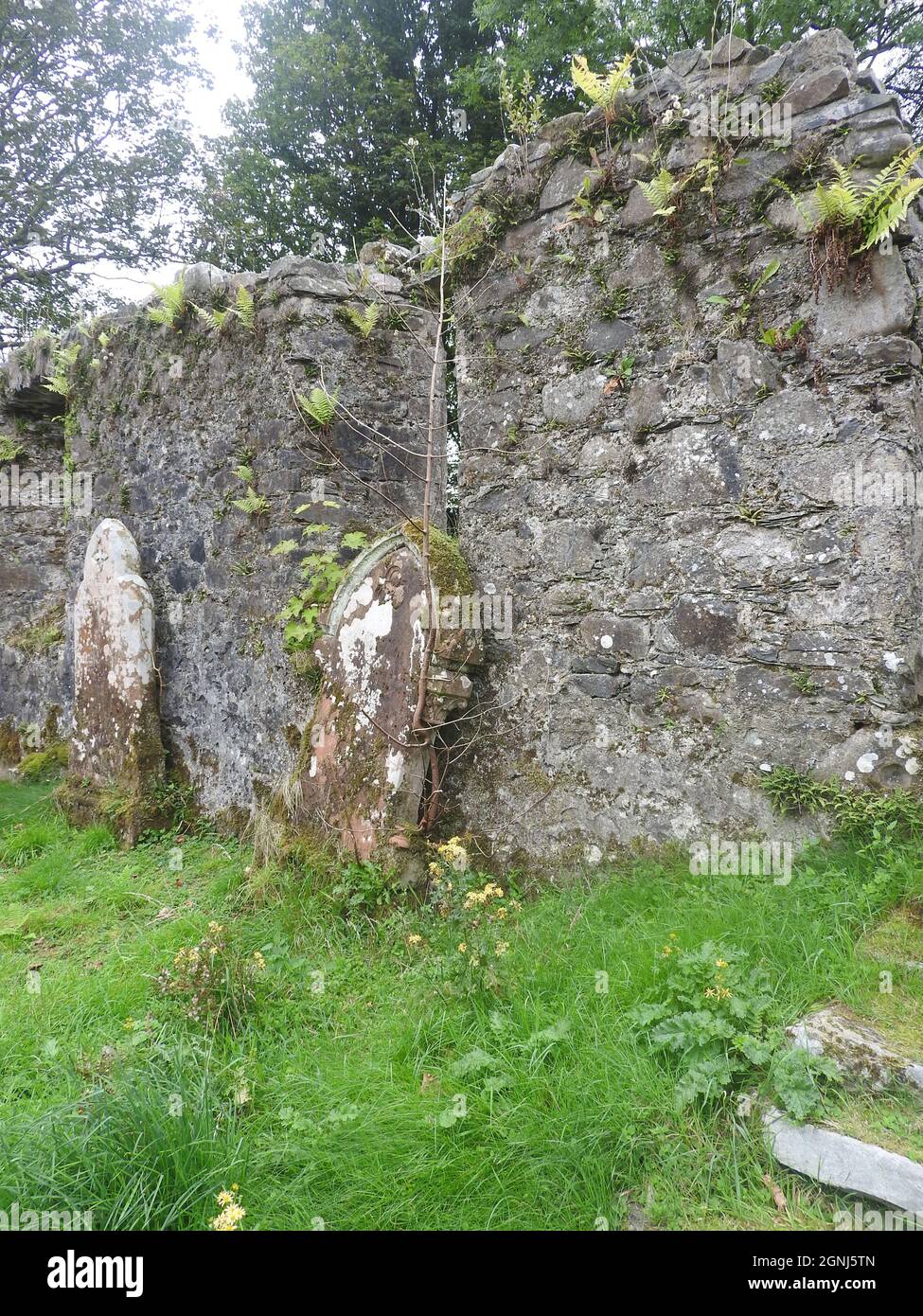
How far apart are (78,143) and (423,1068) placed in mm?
16810

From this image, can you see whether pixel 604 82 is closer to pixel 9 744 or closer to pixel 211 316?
pixel 211 316

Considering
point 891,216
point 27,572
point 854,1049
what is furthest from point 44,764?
point 891,216

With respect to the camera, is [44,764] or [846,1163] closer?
[846,1163]

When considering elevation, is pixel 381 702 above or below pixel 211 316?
below

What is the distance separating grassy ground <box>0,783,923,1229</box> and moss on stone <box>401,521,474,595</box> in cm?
160

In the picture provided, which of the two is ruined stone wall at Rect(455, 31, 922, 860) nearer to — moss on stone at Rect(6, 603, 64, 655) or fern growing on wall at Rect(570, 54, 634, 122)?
fern growing on wall at Rect(570, 54, 634, 122)

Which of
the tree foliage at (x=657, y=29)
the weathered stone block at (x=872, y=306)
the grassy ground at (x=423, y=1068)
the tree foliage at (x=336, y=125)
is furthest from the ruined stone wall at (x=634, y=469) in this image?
the tree foliage at (x=336, y=125)

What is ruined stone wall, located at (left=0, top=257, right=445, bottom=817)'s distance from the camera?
4.93m

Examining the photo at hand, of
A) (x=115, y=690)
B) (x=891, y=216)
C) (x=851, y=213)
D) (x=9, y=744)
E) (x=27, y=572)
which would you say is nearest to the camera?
(x=891, y=216)

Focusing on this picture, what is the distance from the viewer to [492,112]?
11758 mm

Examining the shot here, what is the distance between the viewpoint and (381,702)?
399 centimetres

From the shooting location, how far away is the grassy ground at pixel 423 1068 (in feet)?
6.67

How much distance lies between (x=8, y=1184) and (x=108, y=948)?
189cm

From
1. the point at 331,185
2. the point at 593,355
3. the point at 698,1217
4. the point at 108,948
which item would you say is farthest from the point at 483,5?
the point at 698,1217
